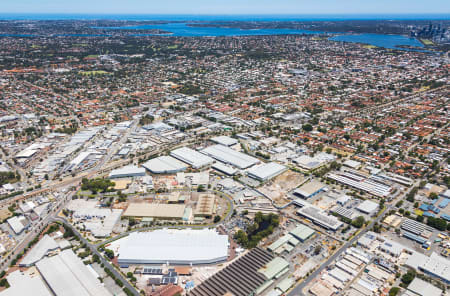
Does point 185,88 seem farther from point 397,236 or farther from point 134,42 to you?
point 134,42

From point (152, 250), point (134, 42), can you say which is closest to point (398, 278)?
point (152, 250)

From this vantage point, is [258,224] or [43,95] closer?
[258,224]

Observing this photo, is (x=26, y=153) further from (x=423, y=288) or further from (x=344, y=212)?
(x=423, y=288)

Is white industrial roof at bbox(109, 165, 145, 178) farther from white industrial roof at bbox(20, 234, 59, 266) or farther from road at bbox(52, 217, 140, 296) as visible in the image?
white industrial roof at bbox(20, 234, 59, 266)

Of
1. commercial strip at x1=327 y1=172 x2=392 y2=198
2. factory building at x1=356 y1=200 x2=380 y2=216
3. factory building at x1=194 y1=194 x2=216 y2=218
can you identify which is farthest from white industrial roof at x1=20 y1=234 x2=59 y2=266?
commercial strip at x1=327 y1=172 x2=392 y2=198

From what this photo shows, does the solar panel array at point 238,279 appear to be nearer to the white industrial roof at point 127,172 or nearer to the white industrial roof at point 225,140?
the white industrial roof at point 127,172

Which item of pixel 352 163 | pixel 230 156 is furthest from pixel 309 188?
pixel 230 156
